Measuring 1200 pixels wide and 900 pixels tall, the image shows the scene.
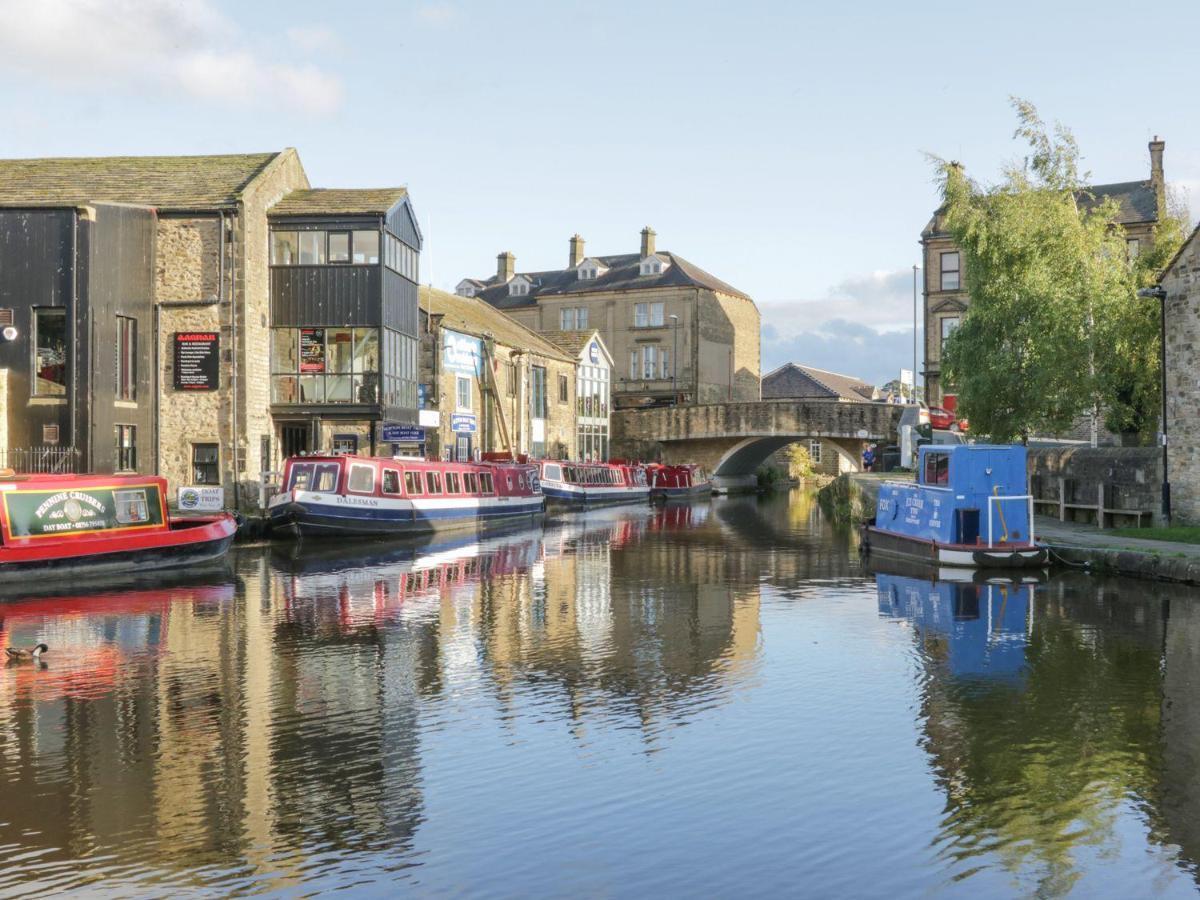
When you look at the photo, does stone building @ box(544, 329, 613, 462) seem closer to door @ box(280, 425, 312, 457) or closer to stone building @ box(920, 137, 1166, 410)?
stone building @ box(920, 137, 1166, 410)

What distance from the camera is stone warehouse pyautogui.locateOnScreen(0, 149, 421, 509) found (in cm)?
3016

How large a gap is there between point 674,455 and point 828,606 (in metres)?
50.5

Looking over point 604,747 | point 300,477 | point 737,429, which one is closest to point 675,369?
point 737,429

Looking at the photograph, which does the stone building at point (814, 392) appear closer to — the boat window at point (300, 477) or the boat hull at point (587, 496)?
the boat hull at point (587, 496)

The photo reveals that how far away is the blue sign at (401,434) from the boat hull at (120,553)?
34.3 ft

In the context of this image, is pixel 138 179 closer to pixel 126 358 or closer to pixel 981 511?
pixel 126 358

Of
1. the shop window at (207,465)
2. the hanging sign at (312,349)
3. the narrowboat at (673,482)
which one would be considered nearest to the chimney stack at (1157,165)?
the narrowboat at (673,482)

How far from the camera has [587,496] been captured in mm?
51938

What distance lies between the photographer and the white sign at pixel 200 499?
29.7 m

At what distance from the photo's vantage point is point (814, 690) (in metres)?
12.4

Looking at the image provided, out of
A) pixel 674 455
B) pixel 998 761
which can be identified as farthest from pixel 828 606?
pixel 674 455

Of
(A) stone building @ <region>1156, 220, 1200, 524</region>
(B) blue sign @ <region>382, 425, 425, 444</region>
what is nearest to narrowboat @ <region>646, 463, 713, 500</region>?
(B) blue sign @ <region>382, 425, 425, 444</region>

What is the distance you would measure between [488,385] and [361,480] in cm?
1738

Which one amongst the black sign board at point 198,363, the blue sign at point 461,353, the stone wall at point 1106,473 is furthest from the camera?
the blue sign at point 461,353
